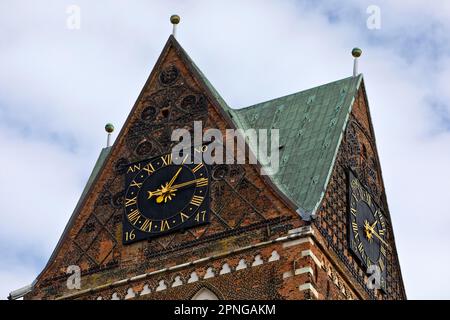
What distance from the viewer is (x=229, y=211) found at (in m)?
33.1

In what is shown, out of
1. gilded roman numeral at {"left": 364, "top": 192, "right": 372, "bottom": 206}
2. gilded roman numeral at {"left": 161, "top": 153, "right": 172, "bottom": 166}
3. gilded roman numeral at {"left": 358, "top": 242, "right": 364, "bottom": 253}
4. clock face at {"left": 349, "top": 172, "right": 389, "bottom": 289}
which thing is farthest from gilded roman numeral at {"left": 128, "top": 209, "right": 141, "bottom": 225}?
gilded roman numeral at {"left": 364, "top": 192, "right": 372, "bottom": 206}

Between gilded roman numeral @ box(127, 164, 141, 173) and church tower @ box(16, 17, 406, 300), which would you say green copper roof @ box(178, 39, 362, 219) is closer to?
church tower @ box(16, 17, 406, 300)

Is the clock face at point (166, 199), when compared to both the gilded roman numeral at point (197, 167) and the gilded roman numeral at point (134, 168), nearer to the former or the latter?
the gilded roman numeral at point (197, 167)

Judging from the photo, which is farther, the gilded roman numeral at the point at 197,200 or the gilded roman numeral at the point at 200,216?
the gilded roman numeral at the point at 197,200

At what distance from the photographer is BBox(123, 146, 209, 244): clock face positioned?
109ft

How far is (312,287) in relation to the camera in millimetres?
31281

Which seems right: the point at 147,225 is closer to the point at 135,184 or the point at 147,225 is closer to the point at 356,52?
the point at 135,184

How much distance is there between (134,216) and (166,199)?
0.83 meters

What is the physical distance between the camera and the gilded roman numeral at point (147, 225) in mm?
33594

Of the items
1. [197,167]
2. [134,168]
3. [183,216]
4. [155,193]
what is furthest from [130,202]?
[197,167]

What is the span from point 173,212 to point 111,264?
5.36 feet

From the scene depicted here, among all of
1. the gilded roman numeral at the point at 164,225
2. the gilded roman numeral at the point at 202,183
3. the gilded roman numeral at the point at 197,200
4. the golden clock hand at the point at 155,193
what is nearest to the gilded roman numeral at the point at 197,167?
the gilded roman numeral at the point at 202,183
